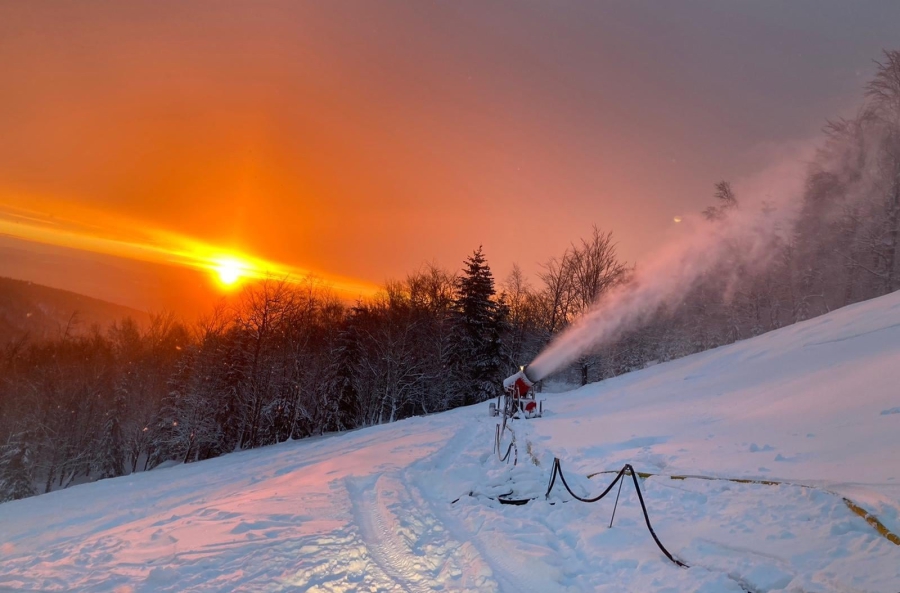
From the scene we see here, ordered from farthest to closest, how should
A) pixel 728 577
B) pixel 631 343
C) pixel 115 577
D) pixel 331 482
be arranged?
pixel 631 343, pixel 331 482, pixel 115 577, pixel 728 577

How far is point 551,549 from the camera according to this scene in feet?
18.7

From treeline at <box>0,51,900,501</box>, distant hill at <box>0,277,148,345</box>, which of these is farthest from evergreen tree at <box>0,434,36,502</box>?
distant hill at <box>0,277,148,345</box>

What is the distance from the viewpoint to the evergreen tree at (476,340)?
36.1 meters

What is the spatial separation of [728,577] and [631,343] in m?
40.2

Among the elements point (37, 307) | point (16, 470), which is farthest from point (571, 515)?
point (37, 307)

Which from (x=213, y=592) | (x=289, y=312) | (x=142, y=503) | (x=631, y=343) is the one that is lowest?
(x=142, y=503)

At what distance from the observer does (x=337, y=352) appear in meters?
36.1

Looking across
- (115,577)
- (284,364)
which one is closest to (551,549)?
(115,577)

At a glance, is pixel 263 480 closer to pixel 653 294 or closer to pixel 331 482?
pixel 331 482

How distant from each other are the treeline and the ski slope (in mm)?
19246

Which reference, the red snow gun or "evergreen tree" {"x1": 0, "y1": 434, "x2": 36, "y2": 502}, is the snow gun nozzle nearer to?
the red snow gun

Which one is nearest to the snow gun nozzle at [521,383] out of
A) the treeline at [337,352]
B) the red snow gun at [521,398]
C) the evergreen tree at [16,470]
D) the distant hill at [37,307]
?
the red snow gun at [521,398]

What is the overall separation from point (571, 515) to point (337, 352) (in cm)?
3133

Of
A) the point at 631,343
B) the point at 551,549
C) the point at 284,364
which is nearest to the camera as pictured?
the point at 551,549
